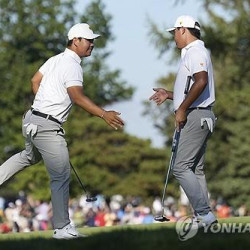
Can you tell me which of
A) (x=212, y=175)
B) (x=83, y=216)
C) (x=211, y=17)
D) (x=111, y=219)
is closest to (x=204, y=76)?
(x=111, y=219)

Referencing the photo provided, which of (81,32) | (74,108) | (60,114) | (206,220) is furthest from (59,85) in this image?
(74,108)

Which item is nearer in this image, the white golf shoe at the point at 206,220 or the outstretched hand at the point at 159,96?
the white golf shoe at the point at 206,220

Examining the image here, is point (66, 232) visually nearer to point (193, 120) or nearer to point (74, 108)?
point (193, 120)

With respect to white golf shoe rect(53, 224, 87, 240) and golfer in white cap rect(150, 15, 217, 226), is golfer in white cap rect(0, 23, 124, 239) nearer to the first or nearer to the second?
white golf shoe rect(53, 224, 87, 240)

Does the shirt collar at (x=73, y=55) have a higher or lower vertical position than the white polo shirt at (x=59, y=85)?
higher

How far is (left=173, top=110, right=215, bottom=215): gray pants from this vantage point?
10.1 metres

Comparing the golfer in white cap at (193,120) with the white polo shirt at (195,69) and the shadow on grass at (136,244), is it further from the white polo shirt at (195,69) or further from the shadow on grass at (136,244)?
the shadow on grass at (136,244)

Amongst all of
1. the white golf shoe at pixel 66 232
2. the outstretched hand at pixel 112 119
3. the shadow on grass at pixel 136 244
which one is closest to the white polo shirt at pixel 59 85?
the outstretched hand at pixel 112 119

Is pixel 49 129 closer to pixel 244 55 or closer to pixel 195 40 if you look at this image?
pixel 195 40

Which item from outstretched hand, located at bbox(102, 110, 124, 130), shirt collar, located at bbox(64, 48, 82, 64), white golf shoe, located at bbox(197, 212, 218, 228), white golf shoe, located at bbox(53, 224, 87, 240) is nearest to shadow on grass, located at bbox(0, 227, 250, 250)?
white golf shoe, located at bbox(53, 224, 87, 240)

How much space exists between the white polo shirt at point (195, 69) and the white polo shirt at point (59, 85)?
1.04 meters

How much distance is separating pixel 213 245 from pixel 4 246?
1.40 metres

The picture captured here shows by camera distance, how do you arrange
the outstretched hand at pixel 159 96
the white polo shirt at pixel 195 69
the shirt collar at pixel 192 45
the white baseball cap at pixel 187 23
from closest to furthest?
the white polo shirt at pixel 195 69, the shirt collar at pixel 192 45, the white baseball cap at pixel 187 23, the outstretched hand at pixel 159 96

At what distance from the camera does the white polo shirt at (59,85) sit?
31.5 feet
